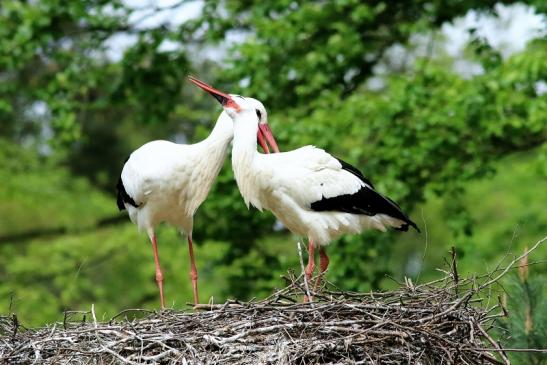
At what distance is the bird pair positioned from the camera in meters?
7.84

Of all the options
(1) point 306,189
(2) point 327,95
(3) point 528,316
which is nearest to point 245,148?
(1) point 306,189

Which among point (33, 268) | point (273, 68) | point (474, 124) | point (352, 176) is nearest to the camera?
point (352, 176)

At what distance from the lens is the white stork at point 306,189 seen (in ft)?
25.6

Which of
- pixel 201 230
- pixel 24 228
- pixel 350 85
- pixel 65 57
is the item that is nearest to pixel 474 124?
pixel 350 85

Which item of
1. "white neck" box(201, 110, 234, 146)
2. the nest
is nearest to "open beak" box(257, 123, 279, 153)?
"white neck" box(201, 110, 234, 146)

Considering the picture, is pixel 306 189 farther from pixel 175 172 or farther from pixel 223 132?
pixel 175 172

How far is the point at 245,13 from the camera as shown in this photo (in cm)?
1415

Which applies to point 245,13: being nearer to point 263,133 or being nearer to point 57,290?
point 263,133

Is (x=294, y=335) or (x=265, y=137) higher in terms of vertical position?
(x=294, y=335)

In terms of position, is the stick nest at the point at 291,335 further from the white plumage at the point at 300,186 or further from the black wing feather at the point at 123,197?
the black wing feather at the point at 123,197

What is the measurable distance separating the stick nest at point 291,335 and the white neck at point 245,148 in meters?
1.53

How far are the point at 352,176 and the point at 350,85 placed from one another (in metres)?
5.39

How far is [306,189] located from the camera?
313 inches

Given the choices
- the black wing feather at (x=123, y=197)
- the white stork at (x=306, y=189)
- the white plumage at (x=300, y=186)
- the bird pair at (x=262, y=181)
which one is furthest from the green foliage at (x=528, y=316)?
the black wing feather at (x=123, y=197)
